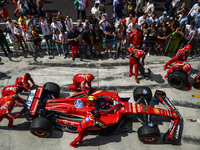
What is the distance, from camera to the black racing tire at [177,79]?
6867 mm

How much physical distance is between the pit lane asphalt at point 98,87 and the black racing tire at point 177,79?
25cm

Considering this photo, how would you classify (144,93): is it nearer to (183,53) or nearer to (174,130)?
(174,130)

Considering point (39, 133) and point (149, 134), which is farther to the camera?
point (39, 133)

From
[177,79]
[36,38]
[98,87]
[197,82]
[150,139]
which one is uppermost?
[36,38]

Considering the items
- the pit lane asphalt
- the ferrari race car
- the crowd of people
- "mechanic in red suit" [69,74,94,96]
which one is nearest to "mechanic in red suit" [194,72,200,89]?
the pit lane asphalt

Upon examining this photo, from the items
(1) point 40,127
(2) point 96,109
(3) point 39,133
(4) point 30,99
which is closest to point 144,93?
(2) point 96,109

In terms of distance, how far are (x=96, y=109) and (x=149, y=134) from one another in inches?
72.3

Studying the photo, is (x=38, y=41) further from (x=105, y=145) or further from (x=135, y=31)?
(x=105, y=145)

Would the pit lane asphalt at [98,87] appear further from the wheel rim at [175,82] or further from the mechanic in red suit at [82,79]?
the mechanic in red suit at [82,79]

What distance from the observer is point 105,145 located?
17.5 ft

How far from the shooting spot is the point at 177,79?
7.20 meters

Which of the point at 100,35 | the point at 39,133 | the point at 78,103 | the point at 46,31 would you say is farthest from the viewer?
the point at 46,31

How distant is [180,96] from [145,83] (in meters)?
1.57

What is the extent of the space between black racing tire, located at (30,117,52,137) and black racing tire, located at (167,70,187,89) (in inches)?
212
